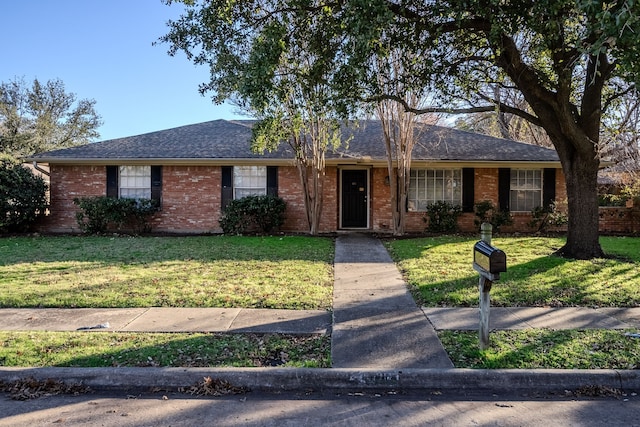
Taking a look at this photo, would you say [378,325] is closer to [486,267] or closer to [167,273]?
[486,267]

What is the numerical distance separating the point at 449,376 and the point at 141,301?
4.56 metres

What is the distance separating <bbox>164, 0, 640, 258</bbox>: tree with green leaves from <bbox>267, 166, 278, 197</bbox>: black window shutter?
6238 millimetres

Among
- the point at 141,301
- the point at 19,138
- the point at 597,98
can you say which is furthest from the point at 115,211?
the point at 19,138

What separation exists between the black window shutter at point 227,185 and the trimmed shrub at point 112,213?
2.39 metres

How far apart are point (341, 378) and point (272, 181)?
12.4m

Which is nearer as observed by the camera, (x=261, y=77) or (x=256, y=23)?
(x=261, y=77)

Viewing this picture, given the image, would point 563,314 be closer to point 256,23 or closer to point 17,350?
point 17,350

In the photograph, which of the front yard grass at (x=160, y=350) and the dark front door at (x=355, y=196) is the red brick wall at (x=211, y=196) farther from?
the front yard grass at (x=160, y=350)

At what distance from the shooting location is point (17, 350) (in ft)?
15.3

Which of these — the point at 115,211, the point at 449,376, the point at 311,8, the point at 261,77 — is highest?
the point at 311,8

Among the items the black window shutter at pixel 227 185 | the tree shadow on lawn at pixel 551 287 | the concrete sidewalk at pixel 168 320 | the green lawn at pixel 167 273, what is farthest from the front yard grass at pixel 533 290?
the black window shutter at pixel 227 185

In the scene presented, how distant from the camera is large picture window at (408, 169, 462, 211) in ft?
54.0

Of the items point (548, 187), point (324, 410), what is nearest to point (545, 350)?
point (324, 410)

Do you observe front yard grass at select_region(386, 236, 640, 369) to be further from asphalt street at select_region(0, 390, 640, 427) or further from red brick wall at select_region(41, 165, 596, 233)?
red brick wall at select_region(41, 165, 596, 233)
